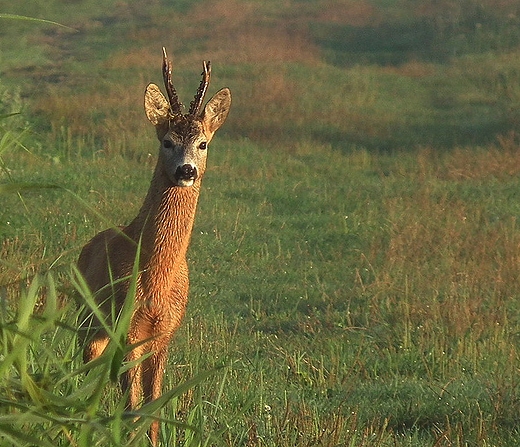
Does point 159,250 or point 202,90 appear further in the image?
point 202,90

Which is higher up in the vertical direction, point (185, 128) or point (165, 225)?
point (185, 128)

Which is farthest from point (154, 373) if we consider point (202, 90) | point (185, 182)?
point (202, 90)

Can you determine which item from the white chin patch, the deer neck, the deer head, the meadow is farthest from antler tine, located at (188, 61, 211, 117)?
the meadow

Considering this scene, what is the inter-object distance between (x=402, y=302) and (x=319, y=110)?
45.0ft

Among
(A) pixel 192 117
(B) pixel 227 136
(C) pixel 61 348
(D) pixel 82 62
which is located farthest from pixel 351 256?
(D) pixel 82 62

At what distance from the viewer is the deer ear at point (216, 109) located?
7684mm

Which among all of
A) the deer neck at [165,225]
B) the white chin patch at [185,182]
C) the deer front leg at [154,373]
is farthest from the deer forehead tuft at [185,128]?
the deer front leg at [154,373]

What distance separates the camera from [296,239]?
13398 mm

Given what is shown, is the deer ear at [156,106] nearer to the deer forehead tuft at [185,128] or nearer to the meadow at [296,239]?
the deer forehead tuft at [185,128]

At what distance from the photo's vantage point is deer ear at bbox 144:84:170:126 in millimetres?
7449

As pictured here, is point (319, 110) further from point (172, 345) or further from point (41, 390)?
point (41, 390)

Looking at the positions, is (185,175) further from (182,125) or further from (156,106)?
(156,106)

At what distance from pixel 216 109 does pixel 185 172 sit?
2.92 ft

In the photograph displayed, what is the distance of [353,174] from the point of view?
18062mm
